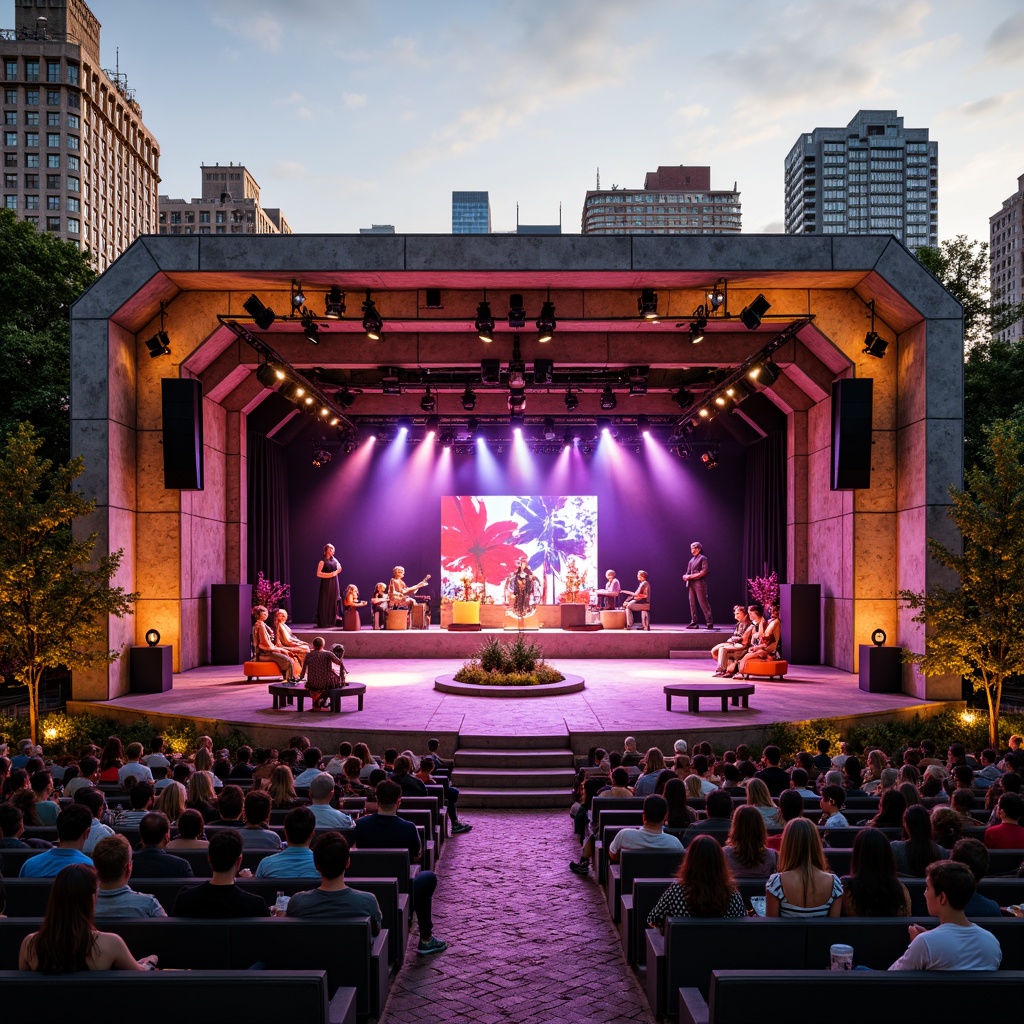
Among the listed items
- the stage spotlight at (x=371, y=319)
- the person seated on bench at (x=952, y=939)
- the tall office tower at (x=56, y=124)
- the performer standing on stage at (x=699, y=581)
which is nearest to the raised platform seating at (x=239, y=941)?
the person seated on bench at (x=952, y=939)

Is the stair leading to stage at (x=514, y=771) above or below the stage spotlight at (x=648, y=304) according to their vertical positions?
below

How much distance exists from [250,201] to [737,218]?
6804 centimetres

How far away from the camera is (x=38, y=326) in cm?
1961

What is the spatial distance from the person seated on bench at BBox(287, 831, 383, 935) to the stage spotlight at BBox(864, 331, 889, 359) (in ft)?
36.9

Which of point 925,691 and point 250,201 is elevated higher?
point 250,201

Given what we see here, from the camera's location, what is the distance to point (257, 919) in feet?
12.5

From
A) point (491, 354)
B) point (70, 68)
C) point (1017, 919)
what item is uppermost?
point (70, 68)

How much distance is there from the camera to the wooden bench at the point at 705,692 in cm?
1169

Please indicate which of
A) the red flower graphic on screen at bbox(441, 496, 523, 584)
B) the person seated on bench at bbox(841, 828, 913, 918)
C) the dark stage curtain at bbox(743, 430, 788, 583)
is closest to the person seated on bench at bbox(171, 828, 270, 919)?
the person seated on bench at bbox(841, 828, 913, 918)

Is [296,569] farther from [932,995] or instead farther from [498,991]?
[932,995]

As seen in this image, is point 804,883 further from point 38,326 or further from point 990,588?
point 38,326

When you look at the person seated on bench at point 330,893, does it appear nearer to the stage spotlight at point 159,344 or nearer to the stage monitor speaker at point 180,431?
the stage monitor speaker at point 180,431

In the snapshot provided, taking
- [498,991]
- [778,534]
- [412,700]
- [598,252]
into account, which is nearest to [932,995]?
[498,991]

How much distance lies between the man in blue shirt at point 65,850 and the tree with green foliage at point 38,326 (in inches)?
552
